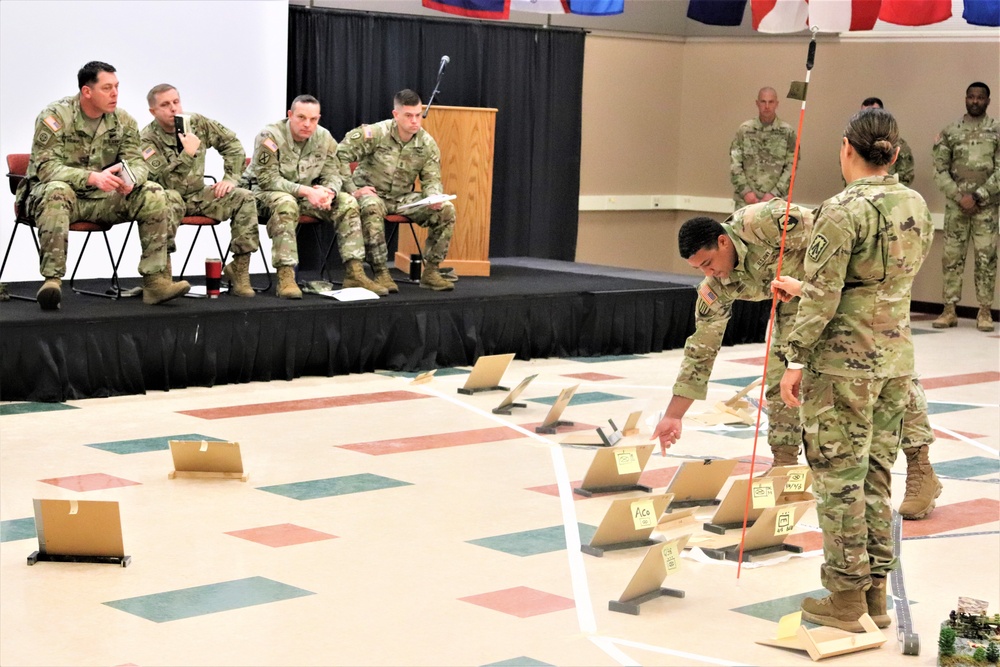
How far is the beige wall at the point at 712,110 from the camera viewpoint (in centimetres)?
1148

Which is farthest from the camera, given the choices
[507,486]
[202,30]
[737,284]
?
[202,30]

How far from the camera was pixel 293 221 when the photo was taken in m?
7.87

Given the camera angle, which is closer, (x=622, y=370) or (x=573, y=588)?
(x=573, y=588)

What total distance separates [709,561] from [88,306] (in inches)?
152

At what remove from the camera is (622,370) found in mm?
8273

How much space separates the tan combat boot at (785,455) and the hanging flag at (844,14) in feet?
18.7

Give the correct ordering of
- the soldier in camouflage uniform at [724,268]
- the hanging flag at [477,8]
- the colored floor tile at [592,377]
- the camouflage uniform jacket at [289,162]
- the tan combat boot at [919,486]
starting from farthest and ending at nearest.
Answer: the hanging flag at [477,8], the camouflage uniform jacket at [289,162], the colored floor tile at [592,377], the tan combat boot at [919,486], the soldier in camouflage uniform at [724,268]

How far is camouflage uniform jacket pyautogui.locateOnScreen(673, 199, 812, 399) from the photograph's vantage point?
4.25 m

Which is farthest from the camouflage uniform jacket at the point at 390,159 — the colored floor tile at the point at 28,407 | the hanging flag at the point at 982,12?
the hanging flag at the point at 982,12

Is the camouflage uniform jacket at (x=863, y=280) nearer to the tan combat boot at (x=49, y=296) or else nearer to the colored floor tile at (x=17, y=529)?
the colored floor tile at (x=17, y=529)

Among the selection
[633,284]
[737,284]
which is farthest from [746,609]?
[633,284]

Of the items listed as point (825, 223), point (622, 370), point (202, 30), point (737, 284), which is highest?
point (202, 30)

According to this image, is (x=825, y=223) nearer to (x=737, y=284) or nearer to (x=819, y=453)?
(x=819, y=453)

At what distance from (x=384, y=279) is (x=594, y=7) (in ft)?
11.6
